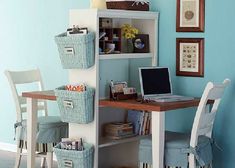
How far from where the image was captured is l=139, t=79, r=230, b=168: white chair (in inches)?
147

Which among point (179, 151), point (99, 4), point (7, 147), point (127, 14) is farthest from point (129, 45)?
point (7, 147)

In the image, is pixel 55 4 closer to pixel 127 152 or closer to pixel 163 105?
pixel 127 152

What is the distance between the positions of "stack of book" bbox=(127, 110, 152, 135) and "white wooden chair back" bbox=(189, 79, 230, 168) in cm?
60

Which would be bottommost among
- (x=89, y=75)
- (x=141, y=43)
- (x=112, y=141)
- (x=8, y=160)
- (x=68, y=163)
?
(x=8, y=160)

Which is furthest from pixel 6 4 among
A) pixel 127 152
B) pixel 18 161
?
pixel 127 152

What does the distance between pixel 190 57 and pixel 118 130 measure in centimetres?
78

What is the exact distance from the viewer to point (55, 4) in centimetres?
541

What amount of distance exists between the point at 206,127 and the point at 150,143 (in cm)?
40

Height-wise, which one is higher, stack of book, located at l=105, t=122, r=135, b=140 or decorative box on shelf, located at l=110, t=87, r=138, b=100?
decorative box on shelf, located at l=110, t=87, r=138, b=100

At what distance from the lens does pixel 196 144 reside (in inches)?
149

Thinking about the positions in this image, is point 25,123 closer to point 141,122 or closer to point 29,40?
point 141,122

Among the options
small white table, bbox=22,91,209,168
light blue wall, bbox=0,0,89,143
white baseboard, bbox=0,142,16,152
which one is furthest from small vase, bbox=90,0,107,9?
white baseboard, bbox=0,142,16,152

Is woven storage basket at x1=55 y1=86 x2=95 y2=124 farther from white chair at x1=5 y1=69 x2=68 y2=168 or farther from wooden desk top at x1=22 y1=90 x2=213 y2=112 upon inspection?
white chair at x1=5 y1=69 x2=68 y2=168

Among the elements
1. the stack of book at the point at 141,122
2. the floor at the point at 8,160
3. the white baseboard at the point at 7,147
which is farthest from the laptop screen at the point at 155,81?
the white baseboard at the point at 7,147
